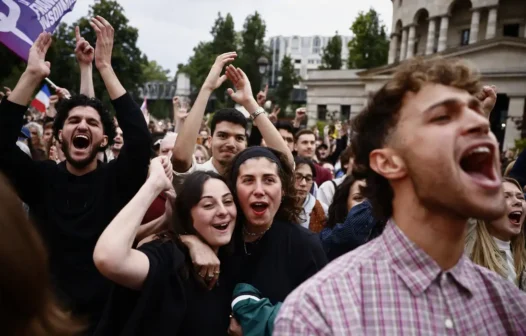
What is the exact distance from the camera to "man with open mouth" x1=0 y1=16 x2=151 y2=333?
264 cm

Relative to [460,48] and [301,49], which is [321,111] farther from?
[301,49]

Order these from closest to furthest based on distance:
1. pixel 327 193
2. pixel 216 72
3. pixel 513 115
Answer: pixel 216 72 < pixel 327 193 < pixel 513 115

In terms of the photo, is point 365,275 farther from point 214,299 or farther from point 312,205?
point 312,205

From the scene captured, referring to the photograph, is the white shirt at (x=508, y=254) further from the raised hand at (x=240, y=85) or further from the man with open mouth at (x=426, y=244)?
the raised hand at (x=240, y=85)

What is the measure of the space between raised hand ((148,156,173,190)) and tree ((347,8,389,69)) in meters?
43.4

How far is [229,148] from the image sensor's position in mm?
3955

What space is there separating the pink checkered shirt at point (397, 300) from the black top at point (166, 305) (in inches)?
33.3

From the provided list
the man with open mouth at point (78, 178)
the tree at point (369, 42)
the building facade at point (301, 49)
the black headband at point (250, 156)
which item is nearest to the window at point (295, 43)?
the building facade at point (301, 49)

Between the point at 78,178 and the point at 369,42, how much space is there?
44280 mm

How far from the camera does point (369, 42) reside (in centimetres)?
4375

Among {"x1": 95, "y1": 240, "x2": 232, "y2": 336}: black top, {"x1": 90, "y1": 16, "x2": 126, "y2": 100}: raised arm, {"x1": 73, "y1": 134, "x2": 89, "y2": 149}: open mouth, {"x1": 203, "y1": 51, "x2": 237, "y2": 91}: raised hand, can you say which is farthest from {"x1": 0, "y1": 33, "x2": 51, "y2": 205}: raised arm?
{"x1": 203, "y1": 51, "x2": 237, "y2": 91}: raised hand

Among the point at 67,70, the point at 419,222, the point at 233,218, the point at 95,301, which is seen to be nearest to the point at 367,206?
the point at 233,218

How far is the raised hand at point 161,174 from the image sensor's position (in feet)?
7.87

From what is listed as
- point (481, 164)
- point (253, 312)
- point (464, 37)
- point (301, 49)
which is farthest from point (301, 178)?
point (301, 49)
